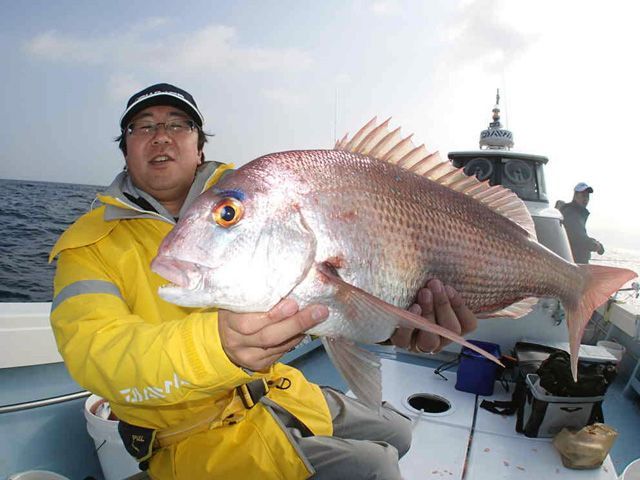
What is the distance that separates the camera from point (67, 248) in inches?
74.5

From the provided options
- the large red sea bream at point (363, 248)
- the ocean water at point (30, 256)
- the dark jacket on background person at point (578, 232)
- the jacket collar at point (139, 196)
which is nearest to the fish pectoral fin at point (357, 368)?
the large red sea bream at point (363, 248)

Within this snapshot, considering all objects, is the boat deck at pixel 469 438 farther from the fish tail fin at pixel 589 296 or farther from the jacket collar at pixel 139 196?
the jacket collar at pixel 139 196

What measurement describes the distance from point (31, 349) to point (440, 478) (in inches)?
111

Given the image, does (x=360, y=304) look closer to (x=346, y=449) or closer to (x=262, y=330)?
(x=262, y=330)

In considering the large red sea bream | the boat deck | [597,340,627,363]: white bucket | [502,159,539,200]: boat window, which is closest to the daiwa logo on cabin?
[502,159,539,200]: boat window

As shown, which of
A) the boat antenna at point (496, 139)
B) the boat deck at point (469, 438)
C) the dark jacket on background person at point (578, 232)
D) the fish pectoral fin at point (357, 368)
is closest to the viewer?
the fish pectoral fin at point (357, 368)

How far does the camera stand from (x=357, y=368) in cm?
149

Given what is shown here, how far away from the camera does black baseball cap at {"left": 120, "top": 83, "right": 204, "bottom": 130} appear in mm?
2357

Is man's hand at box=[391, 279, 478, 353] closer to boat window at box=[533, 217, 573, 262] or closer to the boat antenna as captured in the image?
boat window at box=[533, 217, 573, 262]

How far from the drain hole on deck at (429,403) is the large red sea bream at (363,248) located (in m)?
2.00

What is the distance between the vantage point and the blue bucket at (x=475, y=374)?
12.8 ft

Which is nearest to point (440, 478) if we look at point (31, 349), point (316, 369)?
point (316, 369)

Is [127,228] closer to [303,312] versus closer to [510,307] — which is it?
[303,312]

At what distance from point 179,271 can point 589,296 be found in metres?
1.78
